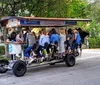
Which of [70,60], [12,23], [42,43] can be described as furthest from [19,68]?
[70,60]

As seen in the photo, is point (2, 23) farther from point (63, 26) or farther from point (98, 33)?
point (98, 33)

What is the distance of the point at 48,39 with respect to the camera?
1277 cm

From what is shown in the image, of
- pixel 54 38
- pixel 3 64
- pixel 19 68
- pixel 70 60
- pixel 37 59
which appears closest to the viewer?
pixel 19 68

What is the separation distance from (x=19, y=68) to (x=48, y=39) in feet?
7.35

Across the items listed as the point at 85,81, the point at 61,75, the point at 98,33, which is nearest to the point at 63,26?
the point at 61,75

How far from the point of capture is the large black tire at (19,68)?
11.0m

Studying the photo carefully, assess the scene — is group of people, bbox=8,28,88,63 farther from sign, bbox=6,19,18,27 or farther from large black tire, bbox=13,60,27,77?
large black tire, bbox=13,60,27,77

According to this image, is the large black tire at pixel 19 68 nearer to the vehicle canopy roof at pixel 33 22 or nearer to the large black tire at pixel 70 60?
the vehicle canopy roof at pixel 33 22

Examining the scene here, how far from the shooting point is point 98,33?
31109 millimetres

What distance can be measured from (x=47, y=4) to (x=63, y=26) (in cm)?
350

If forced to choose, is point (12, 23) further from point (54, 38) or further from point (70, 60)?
point (70, 60)

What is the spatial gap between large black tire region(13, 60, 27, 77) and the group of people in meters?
0.78

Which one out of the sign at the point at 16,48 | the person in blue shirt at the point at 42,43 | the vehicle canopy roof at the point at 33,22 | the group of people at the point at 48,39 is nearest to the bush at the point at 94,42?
the group of people at the point at 48,39

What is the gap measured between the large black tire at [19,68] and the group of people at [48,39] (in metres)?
0.78
